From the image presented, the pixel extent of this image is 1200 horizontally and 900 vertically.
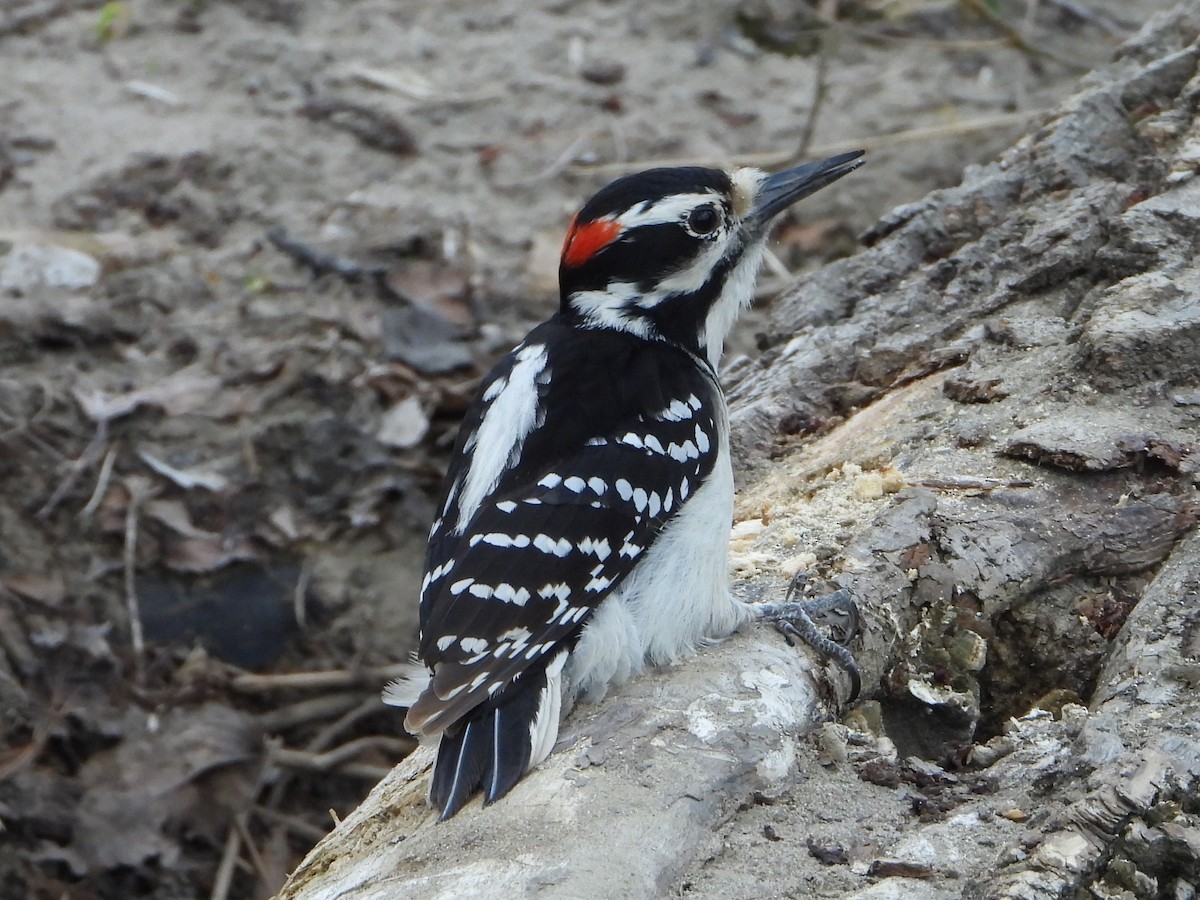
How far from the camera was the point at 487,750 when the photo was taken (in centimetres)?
266

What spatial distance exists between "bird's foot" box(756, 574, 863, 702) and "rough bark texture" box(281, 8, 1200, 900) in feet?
0.15

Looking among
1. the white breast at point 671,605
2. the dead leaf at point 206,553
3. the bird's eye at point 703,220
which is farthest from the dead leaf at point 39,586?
the bird's eye at point 703,220

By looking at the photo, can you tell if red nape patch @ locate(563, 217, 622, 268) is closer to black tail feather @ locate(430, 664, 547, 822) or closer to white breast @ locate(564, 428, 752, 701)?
white breast @ locate(564, 428, 752, 701)

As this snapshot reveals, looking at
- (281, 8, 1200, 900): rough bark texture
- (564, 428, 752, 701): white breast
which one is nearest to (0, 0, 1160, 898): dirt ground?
(281, 8, 1200, 900): rough bark texture

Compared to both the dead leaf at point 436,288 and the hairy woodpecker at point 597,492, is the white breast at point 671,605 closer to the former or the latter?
the hairy woodpecker at point 597,492

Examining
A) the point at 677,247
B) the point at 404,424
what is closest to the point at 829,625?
the point at 677,247

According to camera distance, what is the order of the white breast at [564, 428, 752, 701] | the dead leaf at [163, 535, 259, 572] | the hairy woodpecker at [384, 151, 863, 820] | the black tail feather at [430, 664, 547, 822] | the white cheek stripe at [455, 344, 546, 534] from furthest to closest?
the dead leaf at [163, 535, 259, 572], the white cheek stripe at [455, 344, 546, 534], the white breast at [564, 428, 752, 701], the hairy woodpecker at [384, 151, 863, 820], the black tail feather at [430, 664, 547, 822]

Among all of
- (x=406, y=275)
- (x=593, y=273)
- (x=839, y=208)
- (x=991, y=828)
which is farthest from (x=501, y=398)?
(x=839, y=208)

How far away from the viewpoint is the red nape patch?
358 cm

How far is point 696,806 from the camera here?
8.13 ft

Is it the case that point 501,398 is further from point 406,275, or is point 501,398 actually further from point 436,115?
point 436,115

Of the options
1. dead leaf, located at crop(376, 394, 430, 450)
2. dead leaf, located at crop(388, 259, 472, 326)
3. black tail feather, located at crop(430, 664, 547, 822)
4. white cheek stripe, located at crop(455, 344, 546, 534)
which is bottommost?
dead leaf, located at crop(376, 394, 430, 450)

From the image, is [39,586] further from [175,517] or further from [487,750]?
[487,750]

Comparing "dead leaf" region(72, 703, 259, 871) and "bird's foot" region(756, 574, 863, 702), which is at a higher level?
"bird's foot" region(756, 574, 863, 702)
